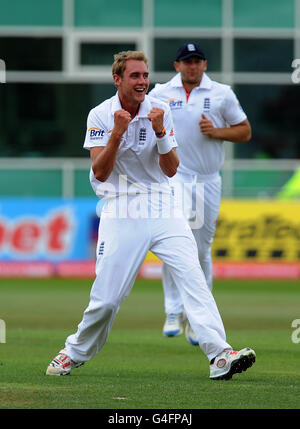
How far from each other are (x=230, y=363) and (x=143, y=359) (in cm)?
176

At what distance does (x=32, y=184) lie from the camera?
25.2 m

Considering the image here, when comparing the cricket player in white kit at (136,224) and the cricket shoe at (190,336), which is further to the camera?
the cricket shoe at (190,336)

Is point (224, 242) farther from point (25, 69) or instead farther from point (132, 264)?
point (132, 264)

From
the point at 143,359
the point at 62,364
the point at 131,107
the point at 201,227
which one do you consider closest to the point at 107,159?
the point at 131,107

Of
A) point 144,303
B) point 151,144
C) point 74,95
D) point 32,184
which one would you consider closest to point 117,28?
point 74,95

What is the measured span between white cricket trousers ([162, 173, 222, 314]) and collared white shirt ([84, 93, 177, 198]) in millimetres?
3062

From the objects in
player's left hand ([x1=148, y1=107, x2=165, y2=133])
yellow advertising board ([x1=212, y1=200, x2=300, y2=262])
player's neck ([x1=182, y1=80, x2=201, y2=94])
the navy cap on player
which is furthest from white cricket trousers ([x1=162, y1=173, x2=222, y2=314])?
yellow advertising board ([x1=212, y1=200, x2=300, y2=262])

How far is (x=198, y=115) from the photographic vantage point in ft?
36.0

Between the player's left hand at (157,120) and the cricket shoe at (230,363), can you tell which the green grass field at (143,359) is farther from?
the player's left hand at (157,120)

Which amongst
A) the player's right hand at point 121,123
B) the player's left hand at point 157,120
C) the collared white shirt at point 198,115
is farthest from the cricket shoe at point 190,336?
the player's right hand at point 121,123

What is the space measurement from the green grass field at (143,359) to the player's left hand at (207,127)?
2066 millimetres

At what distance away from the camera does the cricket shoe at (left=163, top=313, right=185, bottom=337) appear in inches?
436

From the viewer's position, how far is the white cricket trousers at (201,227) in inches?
435
